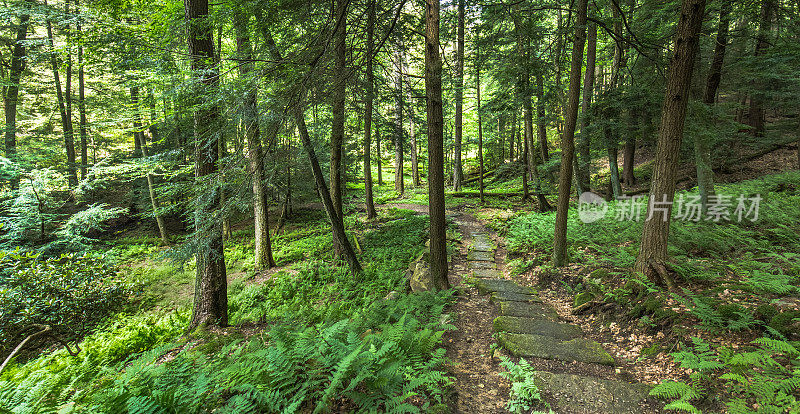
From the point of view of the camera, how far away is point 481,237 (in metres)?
10.3

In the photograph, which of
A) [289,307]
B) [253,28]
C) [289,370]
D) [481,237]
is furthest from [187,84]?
[481,237]

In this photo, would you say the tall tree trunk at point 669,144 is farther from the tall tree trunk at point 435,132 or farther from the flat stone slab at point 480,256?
the flat stone slab at point 480,256

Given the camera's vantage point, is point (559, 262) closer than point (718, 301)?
No

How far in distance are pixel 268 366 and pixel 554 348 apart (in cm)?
343

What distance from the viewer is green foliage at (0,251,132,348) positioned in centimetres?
638

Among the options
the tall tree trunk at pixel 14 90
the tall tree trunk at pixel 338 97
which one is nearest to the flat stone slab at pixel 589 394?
the tall tree trunk at pixel 338 97

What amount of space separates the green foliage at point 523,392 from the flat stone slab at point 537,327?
1.17 m

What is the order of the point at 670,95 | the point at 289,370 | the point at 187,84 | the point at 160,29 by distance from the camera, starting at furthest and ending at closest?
1. the point at 160,29
2. the point at 670,95
3. the point at 187,84
4. the point at 289,370

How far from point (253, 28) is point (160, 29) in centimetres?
231

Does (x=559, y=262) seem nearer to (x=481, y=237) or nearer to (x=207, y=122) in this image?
(x=481, y=237)

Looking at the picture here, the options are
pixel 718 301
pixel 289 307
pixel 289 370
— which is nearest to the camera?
pixel 289 370

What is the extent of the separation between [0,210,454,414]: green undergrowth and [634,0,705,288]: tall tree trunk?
11.0 ft

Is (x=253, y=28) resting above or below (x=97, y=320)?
above

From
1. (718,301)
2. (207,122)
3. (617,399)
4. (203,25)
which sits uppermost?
(203,25)
